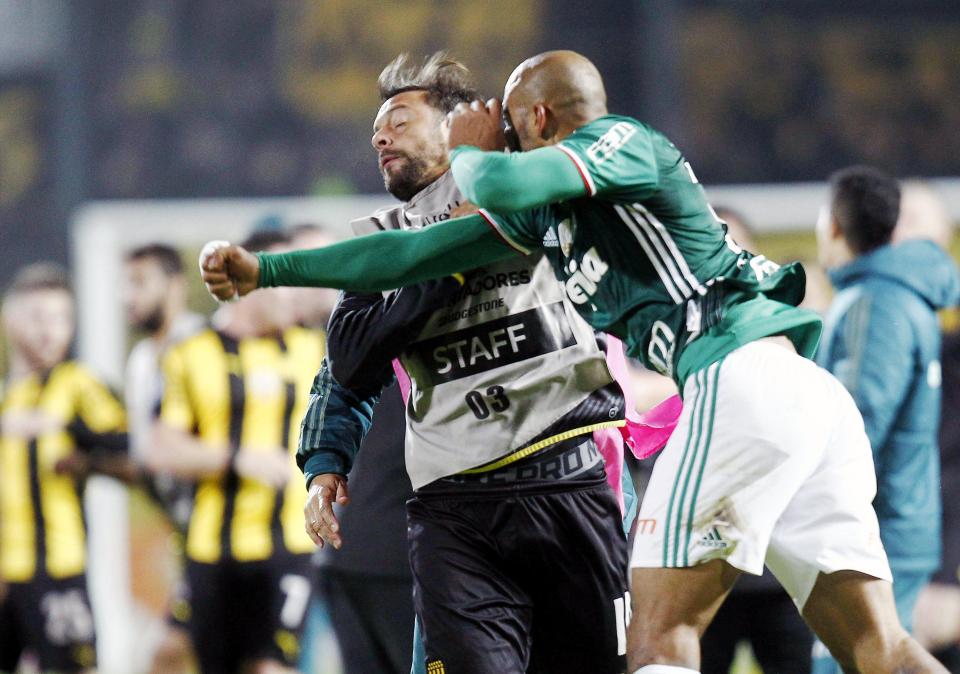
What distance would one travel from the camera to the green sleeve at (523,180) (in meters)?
2.70

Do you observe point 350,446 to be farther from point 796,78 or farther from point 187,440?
point 796,78

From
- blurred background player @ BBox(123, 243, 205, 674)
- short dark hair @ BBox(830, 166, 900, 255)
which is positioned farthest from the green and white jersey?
blurred background player @ BBox(123, 243, 205, 674)

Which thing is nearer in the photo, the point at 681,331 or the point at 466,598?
the point at 681,331

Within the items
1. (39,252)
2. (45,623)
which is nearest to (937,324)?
(45,623)

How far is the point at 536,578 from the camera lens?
10.4ft

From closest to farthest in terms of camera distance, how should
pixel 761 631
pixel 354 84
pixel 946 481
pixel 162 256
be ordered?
pixel 761 631, pixel 946 481, pixel 162 256, pixel 354 84

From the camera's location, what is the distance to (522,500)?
10.4 feet

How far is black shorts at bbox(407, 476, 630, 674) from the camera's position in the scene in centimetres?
313

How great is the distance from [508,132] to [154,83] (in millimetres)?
11154

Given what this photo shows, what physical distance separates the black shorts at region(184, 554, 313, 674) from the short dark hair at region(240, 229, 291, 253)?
1.25m

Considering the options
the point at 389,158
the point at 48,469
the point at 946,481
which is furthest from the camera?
the point at 48,469

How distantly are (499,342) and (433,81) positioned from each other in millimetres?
680

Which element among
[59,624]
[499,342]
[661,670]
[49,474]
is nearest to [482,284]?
[499,342]

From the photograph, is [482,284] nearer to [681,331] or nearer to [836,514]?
[681,331]
